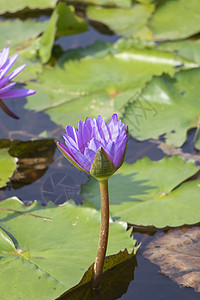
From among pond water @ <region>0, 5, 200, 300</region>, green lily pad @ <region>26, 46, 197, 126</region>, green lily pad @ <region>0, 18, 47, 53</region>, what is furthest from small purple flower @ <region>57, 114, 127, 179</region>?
green lily pad @ <region>0, 18, 47, 53</region>

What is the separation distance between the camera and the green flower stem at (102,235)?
126cm

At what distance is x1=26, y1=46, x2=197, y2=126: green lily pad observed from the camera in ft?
8.39

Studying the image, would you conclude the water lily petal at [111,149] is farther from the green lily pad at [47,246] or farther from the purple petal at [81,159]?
the green lily pad at [47,246]

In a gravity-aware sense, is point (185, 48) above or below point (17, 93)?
below

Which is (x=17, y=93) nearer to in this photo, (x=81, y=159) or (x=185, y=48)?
(x=81, y=159)

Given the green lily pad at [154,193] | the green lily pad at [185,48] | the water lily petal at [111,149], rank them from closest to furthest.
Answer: the water lily petal at [111,149], the green lily pad at [154,193], the green lily pad at [185,48]

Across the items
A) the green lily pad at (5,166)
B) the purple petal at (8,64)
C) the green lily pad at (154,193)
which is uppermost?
the purple petal at (8,64)

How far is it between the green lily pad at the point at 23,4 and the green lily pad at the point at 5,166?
1.72 metres

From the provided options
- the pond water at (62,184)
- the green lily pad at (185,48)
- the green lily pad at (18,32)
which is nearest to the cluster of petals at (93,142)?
the pond water at (62,184)

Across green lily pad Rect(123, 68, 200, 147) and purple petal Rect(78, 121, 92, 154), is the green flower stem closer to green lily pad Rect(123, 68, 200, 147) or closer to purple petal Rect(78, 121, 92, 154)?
purple petal Rect(78, 121, 92, 154)

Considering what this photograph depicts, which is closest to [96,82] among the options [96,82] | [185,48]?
[96,82]

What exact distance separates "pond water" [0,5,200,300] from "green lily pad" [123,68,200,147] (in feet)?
0.22

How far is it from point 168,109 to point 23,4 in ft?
5.68

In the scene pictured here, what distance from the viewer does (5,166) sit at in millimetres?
2072
